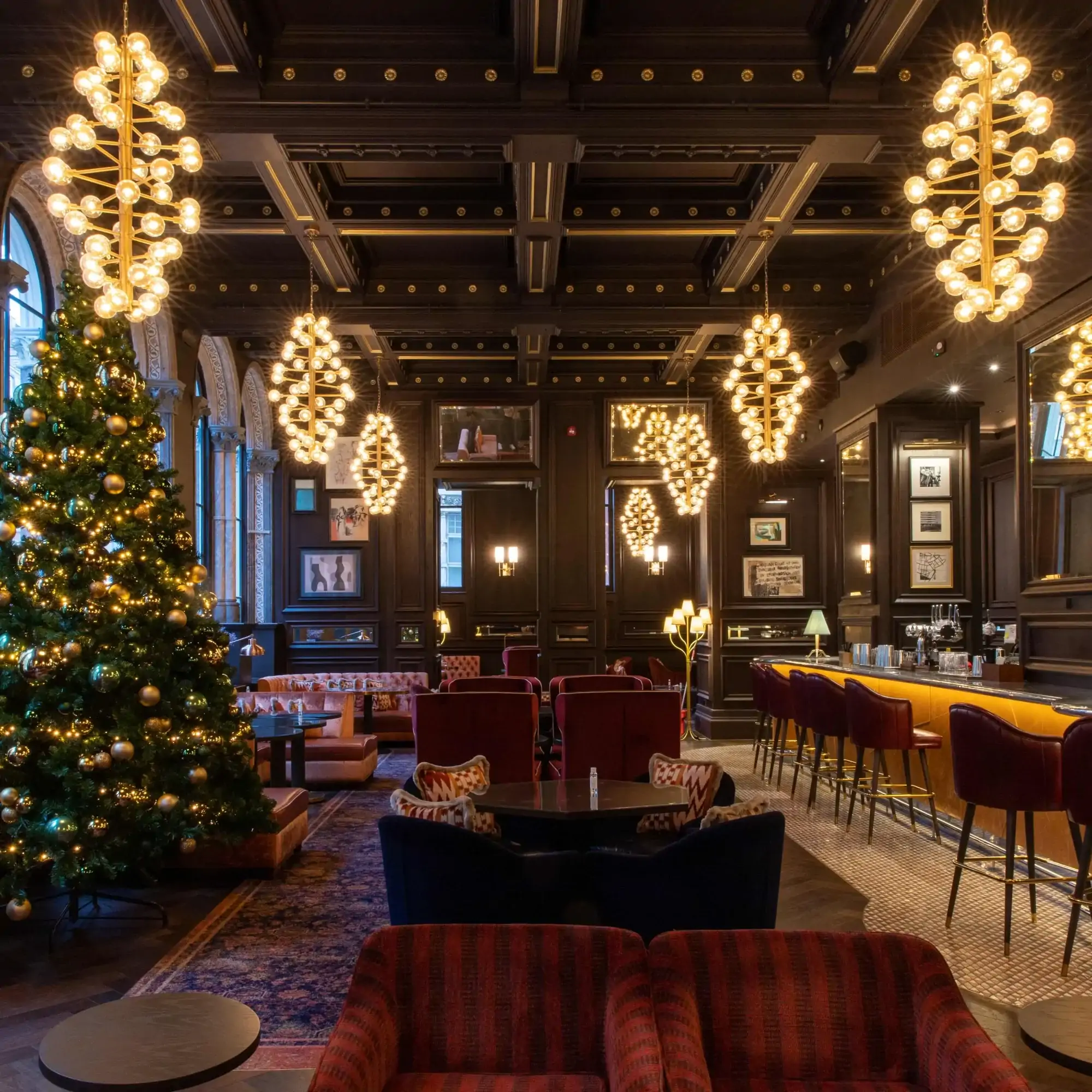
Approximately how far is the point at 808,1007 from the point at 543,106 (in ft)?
16.8

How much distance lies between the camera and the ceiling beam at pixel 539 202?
5883 mm

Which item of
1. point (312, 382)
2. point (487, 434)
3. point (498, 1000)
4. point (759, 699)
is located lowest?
point (759, 699)

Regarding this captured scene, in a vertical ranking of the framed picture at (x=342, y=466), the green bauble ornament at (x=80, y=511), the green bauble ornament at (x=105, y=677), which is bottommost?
the green bauble ornament at (x=105, y=677)

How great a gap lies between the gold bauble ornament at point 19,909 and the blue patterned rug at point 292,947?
2.12 ft

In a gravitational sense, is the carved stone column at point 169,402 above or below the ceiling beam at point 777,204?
below

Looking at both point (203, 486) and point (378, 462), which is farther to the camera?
point (203, 486)

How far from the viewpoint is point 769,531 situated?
1230cm

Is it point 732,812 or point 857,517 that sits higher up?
point 857,517

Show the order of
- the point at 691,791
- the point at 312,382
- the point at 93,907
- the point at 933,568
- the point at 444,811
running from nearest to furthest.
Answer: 1. the point at 444,811
2. the point at 691,791
3. the point at 93,907
4. the point at 312,382
5. the point at 933,568

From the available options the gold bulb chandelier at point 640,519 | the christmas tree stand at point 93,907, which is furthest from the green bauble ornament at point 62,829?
Result: the gold bulb chandelier at point 640,519

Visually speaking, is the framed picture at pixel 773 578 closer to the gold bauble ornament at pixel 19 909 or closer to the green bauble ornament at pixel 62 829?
the green bauble ornament at pixel 62 829

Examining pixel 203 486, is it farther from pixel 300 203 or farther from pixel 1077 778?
pixel 1077 778

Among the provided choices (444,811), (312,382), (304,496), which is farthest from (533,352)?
(444,811)

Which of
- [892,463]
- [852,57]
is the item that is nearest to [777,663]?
[892,463]
